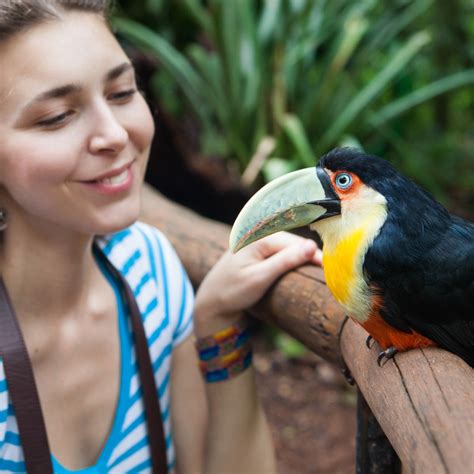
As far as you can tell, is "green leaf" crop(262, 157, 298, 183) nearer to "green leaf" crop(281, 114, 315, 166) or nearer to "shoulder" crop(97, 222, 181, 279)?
"green leaf" crop(281, 114, 315, 166)

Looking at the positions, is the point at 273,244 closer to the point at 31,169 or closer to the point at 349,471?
the point at 31,169

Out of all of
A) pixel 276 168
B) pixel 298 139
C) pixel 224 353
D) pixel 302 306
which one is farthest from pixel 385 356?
pixel 298 139

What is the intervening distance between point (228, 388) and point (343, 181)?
0.59m

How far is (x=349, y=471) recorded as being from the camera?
283 centimetres

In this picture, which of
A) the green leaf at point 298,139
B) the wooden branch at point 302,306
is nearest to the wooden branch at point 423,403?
the wooden branch at point 302,306

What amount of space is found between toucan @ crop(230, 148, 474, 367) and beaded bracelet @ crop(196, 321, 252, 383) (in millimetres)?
404

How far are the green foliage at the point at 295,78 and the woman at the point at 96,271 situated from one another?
5.93 ft

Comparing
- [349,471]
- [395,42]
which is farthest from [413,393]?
[395,42]

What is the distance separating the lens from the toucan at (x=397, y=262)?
3.57 feet

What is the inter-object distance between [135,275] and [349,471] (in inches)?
67.2

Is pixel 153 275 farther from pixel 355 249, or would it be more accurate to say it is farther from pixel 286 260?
pixel 355 249

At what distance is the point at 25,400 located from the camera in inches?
48.4

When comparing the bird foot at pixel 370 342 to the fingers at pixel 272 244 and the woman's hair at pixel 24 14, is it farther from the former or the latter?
the woman's hair at pixel 24 14

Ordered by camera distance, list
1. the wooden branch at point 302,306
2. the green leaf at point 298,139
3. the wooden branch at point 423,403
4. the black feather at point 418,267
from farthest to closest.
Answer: the green leaf at point 298,139
the wooden branch at point 302,306
the black feather at point 418,267
the wooden branch at point 423,403
